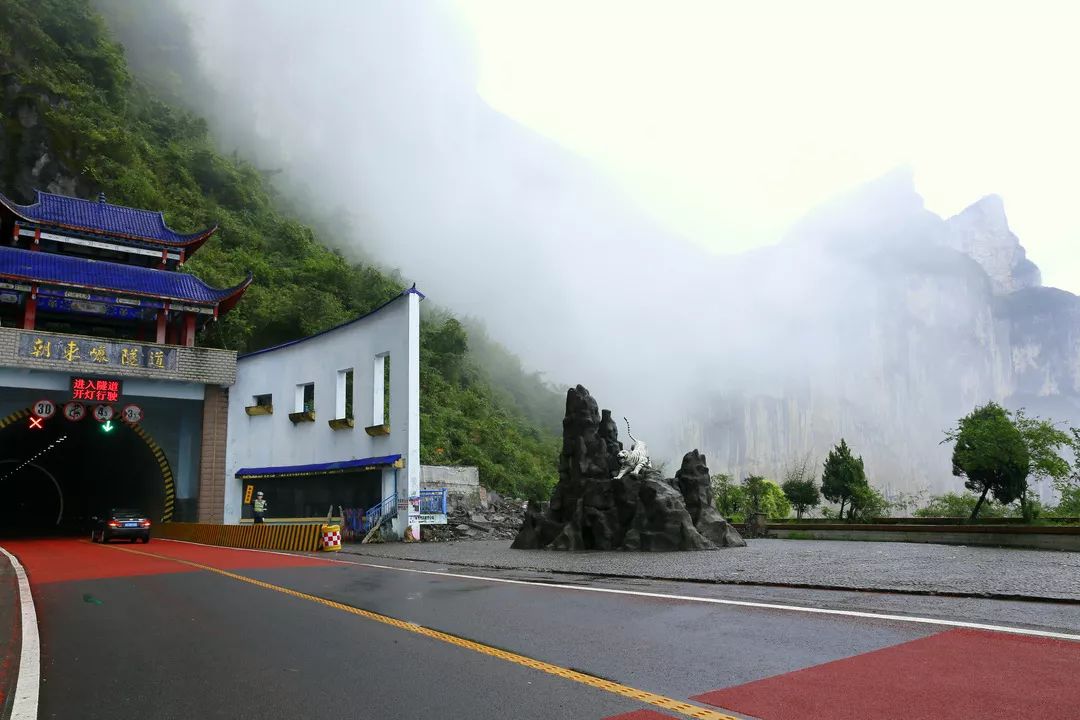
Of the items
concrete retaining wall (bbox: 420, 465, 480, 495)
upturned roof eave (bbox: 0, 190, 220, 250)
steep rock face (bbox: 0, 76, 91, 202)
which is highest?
steep rock face (bbox: 0, 76, 91, 202)

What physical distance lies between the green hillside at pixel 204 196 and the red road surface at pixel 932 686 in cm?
3425

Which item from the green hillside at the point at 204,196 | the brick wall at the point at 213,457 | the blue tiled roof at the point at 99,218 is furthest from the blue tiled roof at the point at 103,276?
the green hillside at the point at 204,196

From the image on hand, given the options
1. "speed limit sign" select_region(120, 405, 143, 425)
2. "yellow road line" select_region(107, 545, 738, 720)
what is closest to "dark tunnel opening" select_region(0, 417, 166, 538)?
"speed limit sign" select_region(120, 405, 143, 425)

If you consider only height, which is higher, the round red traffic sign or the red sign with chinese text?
the red sign with chinese text

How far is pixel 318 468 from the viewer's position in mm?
26578

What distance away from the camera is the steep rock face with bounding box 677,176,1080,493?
103812 mm

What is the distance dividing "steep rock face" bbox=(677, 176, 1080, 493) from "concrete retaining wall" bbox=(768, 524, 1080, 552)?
75924 mm

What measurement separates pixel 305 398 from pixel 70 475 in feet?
84.4

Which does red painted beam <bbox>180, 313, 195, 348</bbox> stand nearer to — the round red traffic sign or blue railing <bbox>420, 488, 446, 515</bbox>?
the round red traffic sign

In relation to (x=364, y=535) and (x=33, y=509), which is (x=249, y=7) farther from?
(x=364, y=535)

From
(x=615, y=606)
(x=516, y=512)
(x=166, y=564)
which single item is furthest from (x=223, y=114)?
(x=615, y=606)

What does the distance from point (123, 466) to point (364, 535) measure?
20.1m

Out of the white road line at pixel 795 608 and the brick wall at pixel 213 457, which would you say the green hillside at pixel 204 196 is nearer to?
the brick wall at pixel 213 457

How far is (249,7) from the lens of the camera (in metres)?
91.9
